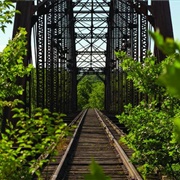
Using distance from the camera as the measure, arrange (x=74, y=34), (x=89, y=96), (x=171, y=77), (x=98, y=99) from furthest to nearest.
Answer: (x=89, y=96)
(x=98, y=99)
(x=74, y=34)
(x=171, y=77)

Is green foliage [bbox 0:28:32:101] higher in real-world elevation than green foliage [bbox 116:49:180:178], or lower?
higher

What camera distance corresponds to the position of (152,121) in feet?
22.6

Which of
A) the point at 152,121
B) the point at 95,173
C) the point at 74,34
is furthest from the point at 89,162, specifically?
the point at 74,34

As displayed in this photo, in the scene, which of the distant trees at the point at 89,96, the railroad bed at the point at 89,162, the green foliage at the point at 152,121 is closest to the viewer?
the green foliage at the point at 152,121

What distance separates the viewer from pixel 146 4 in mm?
17219

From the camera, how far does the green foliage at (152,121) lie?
655 cm

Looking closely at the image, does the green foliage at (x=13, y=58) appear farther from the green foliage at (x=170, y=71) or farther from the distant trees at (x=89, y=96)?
the distant trees at (x=89, y=96)

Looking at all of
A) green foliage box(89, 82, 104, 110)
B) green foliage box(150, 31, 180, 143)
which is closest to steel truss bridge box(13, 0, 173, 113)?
green foliage box(150, 31, 180, 143)

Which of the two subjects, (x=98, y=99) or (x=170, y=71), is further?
(x=98, y=99)

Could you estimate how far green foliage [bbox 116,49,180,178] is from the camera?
655 centimetres

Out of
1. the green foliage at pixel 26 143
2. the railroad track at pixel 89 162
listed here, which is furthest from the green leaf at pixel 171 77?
the railroad track at pixel 89 162

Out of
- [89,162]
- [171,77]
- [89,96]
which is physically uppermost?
[171,77]

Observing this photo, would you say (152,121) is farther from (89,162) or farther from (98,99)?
(98,99)

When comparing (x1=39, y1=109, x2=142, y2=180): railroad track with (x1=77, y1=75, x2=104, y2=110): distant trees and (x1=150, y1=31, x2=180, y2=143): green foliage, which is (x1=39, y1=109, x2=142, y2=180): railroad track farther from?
(x1=77, y1=75, x2=104, y2=110): distant trees
